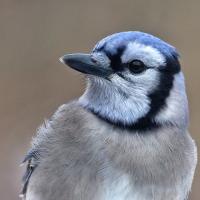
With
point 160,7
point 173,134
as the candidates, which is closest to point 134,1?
point 160,7

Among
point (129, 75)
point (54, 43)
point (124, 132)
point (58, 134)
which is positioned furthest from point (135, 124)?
point (54, 43)

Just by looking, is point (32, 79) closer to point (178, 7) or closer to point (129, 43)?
point (178, 7)

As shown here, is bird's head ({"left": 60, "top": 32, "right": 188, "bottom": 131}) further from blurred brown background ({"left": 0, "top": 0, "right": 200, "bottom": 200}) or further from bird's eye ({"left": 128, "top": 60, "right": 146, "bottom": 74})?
blurred brown background ({"left": 0, "top": 0, "right": 200, "bottom": 200})

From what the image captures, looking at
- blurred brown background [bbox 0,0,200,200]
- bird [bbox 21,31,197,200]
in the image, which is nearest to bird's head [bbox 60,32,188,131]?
bird [bbox 21,31,197,200]

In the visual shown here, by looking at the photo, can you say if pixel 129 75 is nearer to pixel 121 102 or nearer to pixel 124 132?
pixel 121 102

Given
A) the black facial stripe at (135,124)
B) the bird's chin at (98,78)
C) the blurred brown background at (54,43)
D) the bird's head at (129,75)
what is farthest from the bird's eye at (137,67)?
the blurred brown background at (54,43)

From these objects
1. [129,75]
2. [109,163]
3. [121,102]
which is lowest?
[109,163]

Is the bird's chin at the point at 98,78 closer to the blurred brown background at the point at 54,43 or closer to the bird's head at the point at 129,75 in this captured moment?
the bird's head at the point at 129,75
